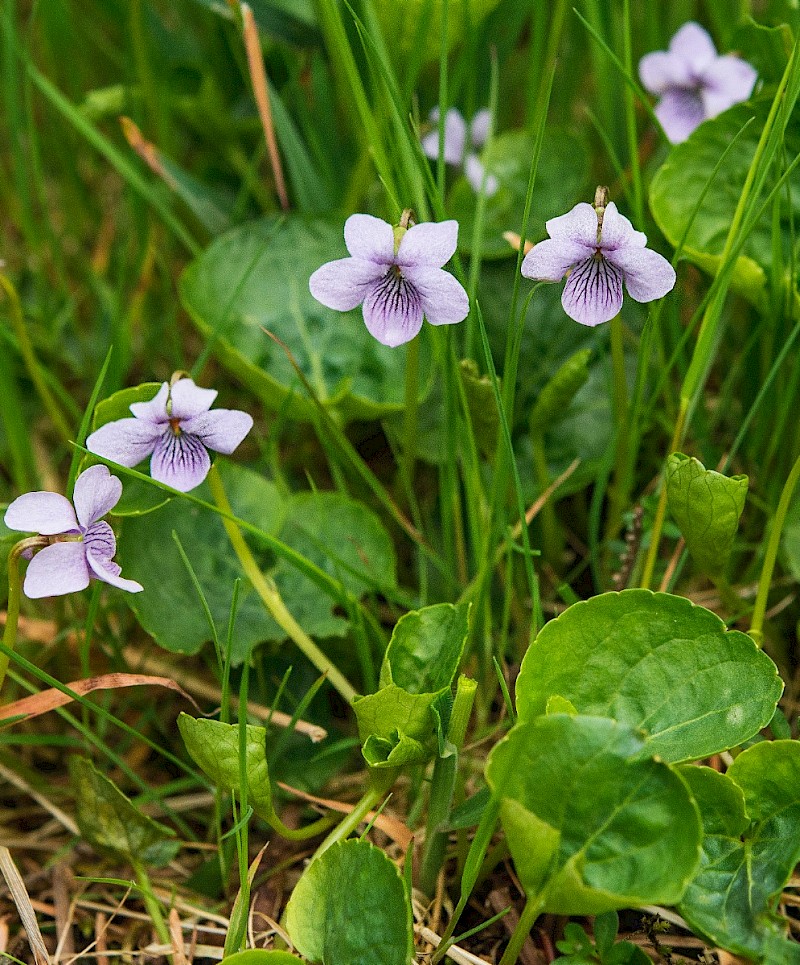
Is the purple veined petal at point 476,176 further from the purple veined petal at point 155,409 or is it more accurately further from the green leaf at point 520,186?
the purple veined petal at point 155,409

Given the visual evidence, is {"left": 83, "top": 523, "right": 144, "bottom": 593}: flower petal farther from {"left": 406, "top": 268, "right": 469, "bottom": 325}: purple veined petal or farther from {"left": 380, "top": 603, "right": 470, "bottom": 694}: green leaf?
{"left": 406, "top": 268, "right": 469, "bottom": 325}: purple veined petal

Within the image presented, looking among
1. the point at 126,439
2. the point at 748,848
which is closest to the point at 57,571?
the point at 126,439

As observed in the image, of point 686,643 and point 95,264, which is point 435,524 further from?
point 95,264

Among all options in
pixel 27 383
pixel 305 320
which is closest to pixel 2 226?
pixel 27 383

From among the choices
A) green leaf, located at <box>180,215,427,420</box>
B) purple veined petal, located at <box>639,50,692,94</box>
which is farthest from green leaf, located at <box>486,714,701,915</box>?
purple veined petal, located at <box>639,50,692,94</box>

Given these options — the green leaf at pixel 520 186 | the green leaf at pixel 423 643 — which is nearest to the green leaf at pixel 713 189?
the green leaf at pixel 520 186
